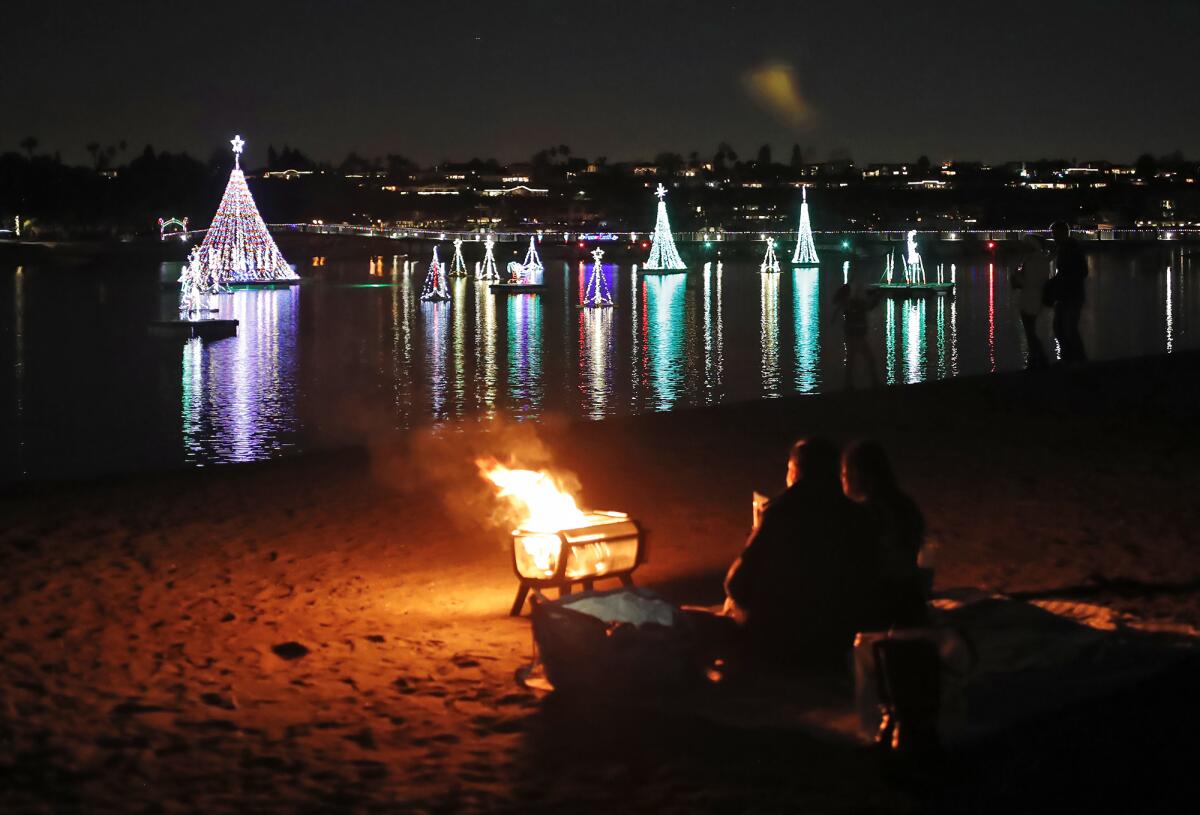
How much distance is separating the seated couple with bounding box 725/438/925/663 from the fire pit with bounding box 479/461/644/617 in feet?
3.18

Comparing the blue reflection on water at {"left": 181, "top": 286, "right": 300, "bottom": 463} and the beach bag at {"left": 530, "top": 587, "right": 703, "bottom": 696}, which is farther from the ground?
the blue reflection on water at {"left": 181, "top": 286, "right": 300, "bottom": 463}

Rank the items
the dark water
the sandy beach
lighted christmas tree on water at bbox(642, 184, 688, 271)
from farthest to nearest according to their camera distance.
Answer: lighted christmas tree on water at bbox(642, 184, 688, 271) < the dark water < the sandy beach

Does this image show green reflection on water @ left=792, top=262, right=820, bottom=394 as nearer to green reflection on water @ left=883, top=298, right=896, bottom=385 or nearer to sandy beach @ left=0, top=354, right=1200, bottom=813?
green reflection on water @ left=883, top=298, right=896, bottom=385

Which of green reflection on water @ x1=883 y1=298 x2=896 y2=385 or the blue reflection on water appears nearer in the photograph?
the blue reflection on water

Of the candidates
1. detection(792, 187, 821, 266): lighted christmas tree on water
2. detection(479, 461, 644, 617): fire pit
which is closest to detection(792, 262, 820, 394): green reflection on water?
detection(479, 461, 644, 617): fire pit

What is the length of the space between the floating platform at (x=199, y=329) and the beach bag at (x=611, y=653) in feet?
88.5

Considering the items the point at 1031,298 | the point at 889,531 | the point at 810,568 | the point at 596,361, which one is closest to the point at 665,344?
the point at 596,361

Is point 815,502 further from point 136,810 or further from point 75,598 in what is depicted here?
point 75,598

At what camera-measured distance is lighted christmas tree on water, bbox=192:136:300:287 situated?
5978cm

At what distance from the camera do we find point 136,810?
381cm

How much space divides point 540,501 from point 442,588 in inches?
32.3

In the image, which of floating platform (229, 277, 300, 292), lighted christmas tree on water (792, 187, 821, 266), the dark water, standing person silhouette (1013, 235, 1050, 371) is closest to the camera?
standing person silhouette (1013, 235, 1050, 371)

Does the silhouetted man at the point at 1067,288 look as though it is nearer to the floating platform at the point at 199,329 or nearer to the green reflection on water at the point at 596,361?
the green reflection on water at the point at 596,361

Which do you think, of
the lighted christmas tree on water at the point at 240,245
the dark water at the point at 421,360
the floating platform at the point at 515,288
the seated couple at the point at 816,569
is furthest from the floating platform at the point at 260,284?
the seated couple at the point at 816,569
